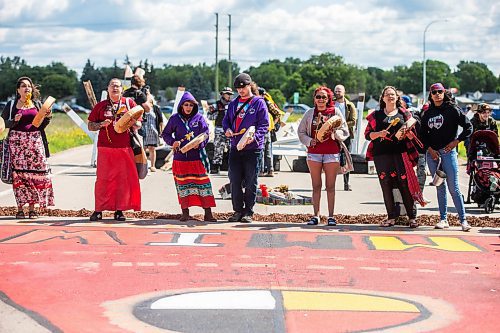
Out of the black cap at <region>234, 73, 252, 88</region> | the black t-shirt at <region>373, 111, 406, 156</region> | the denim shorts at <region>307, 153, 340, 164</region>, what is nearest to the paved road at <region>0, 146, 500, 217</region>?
the denim shorts at <region>307, 153, 340, 164</region>

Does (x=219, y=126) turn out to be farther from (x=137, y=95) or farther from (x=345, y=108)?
(x=345, y=108)

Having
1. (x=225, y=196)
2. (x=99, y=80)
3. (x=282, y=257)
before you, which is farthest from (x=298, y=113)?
(x=282, y=257)

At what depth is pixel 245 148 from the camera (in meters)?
13.5

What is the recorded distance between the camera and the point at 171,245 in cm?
1129

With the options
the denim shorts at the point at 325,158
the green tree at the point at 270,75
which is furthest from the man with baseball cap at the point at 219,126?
the green tree at the point at 270,75

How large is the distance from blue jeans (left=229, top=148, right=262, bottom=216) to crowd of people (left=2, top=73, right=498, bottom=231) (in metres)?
0.01

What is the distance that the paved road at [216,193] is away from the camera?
15.7 metres

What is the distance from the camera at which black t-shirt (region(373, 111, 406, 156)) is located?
43.2ft

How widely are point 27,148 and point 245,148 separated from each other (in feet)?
9.35

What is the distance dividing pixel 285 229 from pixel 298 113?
84.8 metres

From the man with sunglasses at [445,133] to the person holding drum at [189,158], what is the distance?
2910 mm

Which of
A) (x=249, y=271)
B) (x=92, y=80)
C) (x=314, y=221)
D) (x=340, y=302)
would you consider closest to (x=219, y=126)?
(x=314, y=221)

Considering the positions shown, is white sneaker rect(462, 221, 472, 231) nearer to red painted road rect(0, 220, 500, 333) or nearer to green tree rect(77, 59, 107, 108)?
red painted road rect(0, 220, 500, 333)

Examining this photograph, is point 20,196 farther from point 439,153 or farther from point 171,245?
point 439,153
